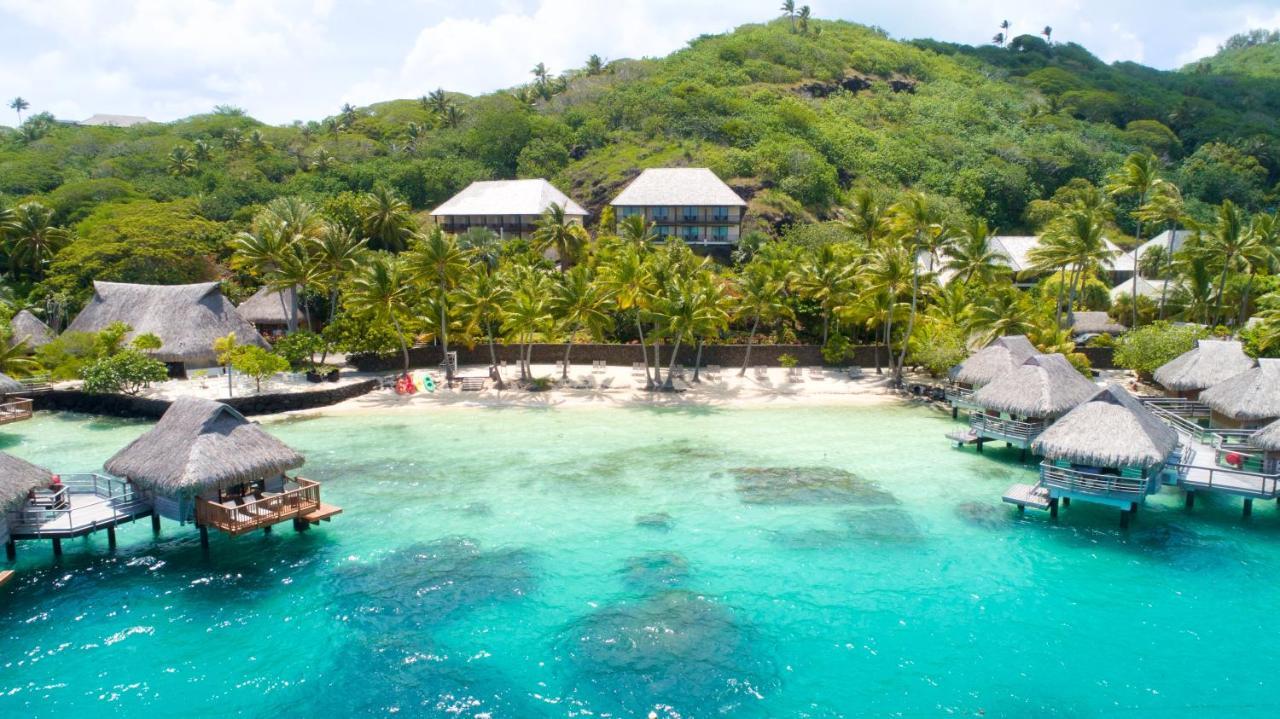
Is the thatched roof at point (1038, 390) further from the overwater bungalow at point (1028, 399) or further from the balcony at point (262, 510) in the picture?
the balcony at point (262, 510)

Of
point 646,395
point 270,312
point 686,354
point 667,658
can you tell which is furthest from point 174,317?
point 667,658

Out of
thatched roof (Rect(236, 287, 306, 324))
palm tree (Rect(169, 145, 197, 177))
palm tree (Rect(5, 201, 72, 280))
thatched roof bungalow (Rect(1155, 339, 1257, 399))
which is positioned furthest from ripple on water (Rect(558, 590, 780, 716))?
palm tree (Rect(169, 145, 197, 177))

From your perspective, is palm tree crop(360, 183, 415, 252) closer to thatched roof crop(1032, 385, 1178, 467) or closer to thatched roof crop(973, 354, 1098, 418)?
thatched roof crop(973, 354, 1098, 418)

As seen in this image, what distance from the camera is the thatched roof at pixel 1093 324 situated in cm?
4706

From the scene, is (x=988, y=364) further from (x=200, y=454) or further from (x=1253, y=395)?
(x=200, y=454)

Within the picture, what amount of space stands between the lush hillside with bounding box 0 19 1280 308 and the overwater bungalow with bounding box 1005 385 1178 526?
43.0m

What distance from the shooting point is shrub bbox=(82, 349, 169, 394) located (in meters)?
35.6

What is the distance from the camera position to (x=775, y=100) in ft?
318

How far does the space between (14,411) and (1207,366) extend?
46.8m

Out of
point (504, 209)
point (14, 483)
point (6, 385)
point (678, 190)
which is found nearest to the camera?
point (14, 483)

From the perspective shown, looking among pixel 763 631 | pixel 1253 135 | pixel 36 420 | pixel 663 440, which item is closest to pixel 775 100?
pixel 1253 135

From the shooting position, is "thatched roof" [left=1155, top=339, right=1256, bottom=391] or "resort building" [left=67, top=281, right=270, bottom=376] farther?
"resort building" [left=67, top=281, right=270, bottom=376]

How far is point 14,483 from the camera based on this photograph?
19047 mm

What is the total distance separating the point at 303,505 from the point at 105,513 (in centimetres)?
480
